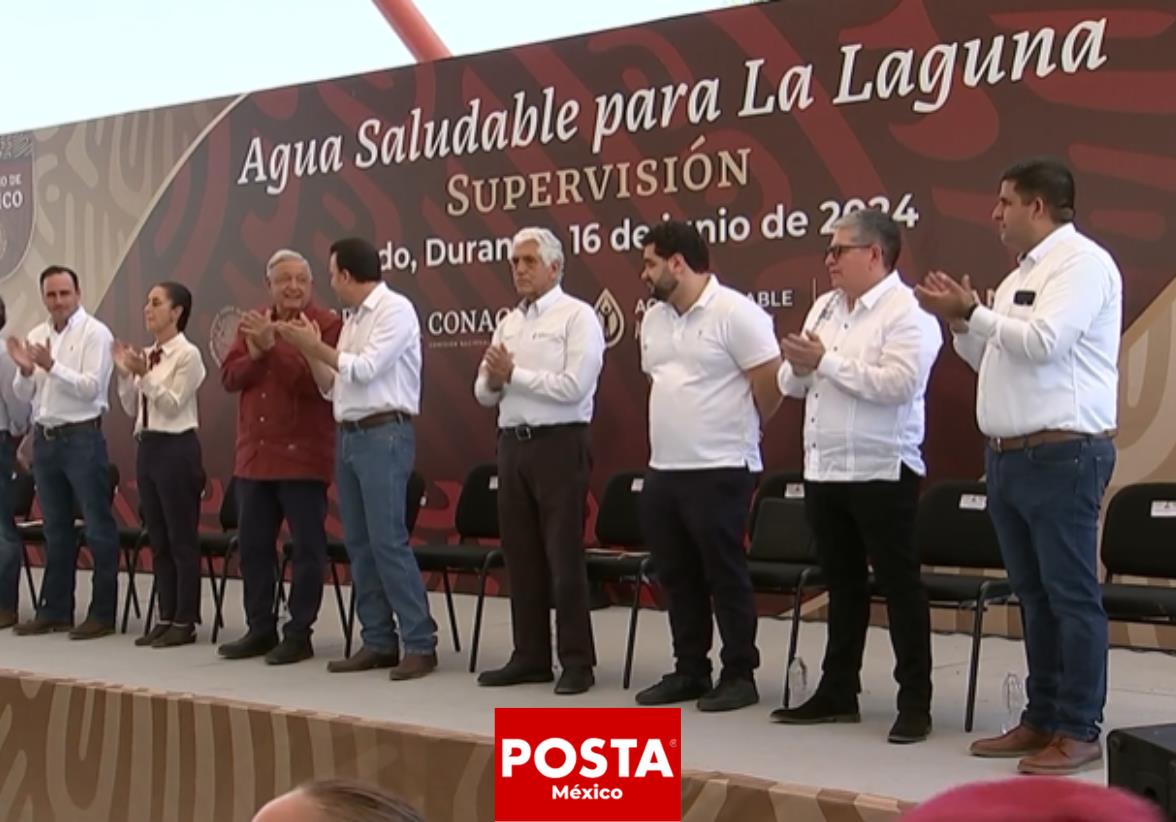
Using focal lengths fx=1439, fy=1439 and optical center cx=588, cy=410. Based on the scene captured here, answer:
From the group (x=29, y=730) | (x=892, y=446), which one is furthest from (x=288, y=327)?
(x=892, y=446)

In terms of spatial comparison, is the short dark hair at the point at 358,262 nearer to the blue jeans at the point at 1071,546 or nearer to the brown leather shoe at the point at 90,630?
the brown leather shoe at the point at 90,630

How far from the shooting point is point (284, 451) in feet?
17.0

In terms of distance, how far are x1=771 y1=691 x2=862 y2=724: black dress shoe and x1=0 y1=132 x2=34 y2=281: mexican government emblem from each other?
22.0ft

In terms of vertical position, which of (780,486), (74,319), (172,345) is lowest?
(780,486)

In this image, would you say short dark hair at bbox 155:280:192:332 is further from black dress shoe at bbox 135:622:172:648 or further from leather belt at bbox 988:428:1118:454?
leather belt at bbox 988:428:1118:454

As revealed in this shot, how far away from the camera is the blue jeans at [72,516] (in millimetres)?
5820

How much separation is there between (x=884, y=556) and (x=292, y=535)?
7.84ft

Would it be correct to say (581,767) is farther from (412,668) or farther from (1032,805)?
(412,668)

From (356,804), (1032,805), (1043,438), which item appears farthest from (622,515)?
(1032,805)

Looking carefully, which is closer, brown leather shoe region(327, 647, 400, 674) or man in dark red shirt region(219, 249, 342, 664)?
brown leather shoe region(327, 647, 400, 674)

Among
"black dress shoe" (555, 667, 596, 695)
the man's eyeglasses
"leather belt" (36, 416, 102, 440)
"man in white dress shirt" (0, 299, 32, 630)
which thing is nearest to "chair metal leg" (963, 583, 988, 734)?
the man's eyeglasses

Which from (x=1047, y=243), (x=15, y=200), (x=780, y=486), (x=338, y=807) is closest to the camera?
(x=338, y=807)

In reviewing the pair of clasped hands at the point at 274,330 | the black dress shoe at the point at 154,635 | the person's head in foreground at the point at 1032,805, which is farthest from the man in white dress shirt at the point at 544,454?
the person's head in foreground at the point at 1032,805

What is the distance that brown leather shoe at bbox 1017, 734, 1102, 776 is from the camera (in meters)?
3.33
